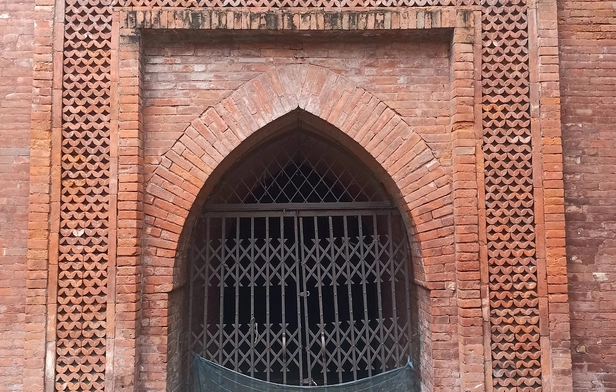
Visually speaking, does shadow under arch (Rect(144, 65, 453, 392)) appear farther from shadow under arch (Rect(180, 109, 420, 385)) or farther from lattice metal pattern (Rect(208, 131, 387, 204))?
lattice metal pattern (Rect(208, 131, 387, 204))

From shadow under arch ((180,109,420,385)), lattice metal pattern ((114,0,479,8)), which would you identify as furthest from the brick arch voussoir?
lattice metal pattern ((114,0,479,8))

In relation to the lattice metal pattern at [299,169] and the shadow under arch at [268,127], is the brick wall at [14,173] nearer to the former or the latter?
the shadow under arch at [268,127]

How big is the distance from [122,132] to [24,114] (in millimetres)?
859

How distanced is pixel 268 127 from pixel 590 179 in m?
2.63

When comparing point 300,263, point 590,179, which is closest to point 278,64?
point 300,263

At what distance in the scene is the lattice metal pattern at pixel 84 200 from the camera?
11.2ft

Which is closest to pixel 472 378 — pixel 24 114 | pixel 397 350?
pixel 397 350

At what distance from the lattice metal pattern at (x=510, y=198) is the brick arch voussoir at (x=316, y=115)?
0.40 m

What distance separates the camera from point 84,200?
11.6 ft

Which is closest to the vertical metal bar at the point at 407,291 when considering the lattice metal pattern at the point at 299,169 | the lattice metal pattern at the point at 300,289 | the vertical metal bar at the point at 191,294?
the lattice metal pattern at the point at 300,289

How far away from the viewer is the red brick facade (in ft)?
11.4

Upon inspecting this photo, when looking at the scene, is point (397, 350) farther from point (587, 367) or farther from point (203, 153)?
point (203, 153)

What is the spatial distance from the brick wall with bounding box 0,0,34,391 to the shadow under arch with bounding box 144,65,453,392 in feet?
3.29

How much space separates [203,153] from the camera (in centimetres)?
363
